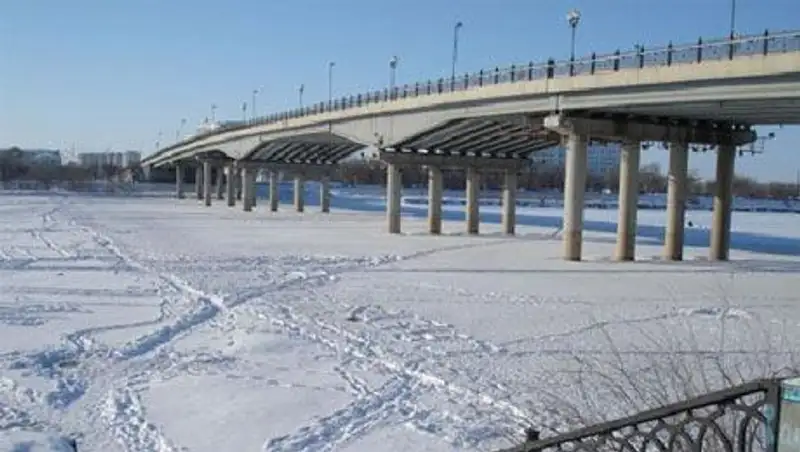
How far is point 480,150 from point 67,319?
4120 cm

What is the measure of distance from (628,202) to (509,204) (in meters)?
18.4

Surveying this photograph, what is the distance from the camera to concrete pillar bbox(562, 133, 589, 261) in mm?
35625

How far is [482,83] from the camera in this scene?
41.3m

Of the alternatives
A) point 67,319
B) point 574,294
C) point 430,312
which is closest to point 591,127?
point 574,294

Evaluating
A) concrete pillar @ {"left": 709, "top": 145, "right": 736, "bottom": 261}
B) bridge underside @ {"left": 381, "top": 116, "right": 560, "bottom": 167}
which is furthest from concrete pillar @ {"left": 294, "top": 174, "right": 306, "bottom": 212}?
concrete pillar @ {"left": 709, "top": 145, "right": 736, "bottom": 261}

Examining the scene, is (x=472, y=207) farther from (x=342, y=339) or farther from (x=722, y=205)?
(x=342, y=339)

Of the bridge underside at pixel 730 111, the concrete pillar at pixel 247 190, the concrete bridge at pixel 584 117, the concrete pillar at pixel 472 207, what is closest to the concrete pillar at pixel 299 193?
the concrete pillar at pixel 247 190

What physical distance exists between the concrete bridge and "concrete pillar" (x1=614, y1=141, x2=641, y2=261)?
0.14 feet

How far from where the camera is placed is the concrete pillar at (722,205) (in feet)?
128

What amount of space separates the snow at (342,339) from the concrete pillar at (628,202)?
1.89 metres

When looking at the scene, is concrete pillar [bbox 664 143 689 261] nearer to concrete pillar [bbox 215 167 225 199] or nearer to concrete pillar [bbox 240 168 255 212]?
concrete pillar [bbox 240 168 255 212]

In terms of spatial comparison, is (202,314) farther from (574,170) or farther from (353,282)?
(574,170)

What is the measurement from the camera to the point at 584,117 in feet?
119

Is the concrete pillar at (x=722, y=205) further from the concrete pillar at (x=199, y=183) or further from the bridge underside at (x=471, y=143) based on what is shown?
the concrete pillar at (x=199, y=183)
